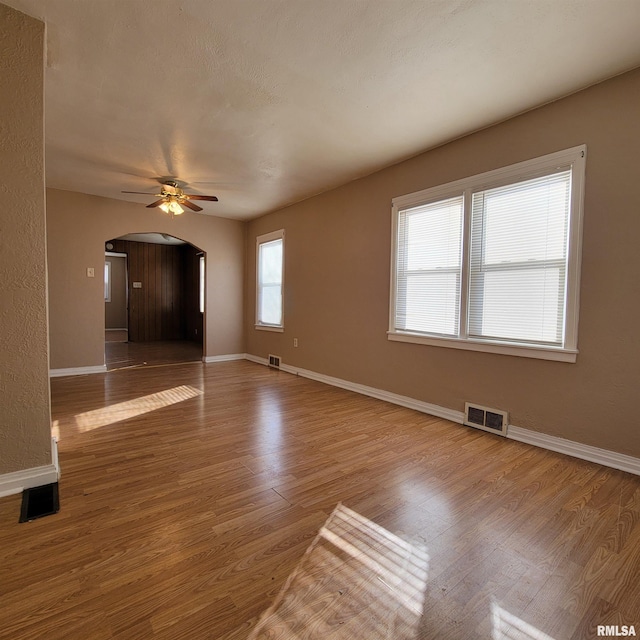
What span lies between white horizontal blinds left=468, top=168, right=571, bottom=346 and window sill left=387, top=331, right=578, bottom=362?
8 cm

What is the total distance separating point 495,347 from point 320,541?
222 cm

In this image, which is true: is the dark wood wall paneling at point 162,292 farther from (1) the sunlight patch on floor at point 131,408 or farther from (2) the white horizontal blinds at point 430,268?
(2) the white horizontal blinds at point 430,268

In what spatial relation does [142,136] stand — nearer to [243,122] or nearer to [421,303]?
[243,122]

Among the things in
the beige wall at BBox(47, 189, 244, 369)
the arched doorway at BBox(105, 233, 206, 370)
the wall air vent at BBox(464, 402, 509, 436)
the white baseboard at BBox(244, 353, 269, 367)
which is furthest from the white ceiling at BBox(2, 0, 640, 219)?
the arched doorway at BBox(105, 233, 206, 370)

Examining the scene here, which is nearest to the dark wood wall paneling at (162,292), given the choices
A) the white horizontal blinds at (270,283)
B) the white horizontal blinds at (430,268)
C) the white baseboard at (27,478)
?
the white horizontal blinds at (270,283)

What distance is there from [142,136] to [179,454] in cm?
Answer: 291

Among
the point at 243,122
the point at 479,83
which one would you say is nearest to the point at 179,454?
the point at 243,122

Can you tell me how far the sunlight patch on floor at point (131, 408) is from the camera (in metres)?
3.22

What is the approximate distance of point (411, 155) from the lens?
3711 mm

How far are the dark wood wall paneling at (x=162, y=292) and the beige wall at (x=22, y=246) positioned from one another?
7.10 meters

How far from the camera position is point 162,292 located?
31.2ft

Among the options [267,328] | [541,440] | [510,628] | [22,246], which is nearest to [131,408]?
[22,246]

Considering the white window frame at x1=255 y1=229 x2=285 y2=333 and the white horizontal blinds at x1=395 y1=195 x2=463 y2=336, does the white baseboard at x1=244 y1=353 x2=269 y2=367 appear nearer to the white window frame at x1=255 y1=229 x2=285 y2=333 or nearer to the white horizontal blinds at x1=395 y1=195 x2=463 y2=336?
the white window frame at x1=255 y1=229 x2=285 y2=333

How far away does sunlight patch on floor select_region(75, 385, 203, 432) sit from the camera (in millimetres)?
3221
